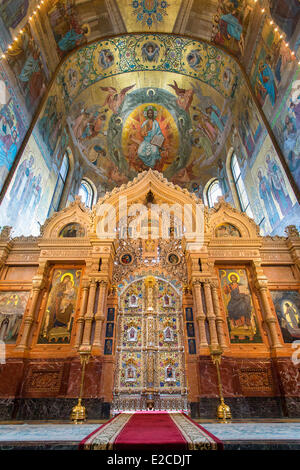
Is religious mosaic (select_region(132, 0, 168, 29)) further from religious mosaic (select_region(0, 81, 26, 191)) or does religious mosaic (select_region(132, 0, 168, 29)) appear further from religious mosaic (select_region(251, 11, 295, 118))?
religious mosaic (select_region(0, 81, 26, 191))

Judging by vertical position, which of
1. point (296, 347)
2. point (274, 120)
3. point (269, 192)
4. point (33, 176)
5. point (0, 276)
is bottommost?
point (296, 347)

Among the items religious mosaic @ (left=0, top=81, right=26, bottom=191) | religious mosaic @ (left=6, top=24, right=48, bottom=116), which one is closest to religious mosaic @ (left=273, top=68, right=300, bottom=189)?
religious mosaic @ (left=6, top=24, right=48, bottom=116)

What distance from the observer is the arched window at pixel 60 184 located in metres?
16.7

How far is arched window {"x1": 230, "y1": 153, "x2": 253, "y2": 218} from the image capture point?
16750 millimetres

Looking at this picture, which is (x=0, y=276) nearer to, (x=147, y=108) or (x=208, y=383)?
(x=208, y=383)

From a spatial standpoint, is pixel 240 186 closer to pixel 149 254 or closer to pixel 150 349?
pixel 149 254

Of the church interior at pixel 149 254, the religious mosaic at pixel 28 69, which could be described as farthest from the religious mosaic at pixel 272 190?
the religious mosaic at pixel 28 69

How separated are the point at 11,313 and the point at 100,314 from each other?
2930 mm

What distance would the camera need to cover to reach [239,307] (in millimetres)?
7992

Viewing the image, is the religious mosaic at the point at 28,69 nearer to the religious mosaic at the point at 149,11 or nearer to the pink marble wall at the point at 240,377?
the religious mosaic at the point at 149,11

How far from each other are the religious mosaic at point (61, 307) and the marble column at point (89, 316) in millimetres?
737

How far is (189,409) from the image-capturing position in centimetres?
695

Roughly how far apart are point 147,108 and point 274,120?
39.3 feet
